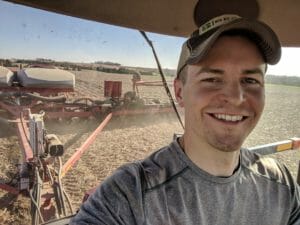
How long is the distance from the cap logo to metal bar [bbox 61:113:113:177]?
1532 mm

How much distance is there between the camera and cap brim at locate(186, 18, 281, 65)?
1104mm

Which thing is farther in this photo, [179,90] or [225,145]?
[179,90]

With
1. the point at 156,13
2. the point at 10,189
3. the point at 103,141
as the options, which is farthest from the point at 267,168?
the point at 103,141

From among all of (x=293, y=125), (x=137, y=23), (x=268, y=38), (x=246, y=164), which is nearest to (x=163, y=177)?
(x=246, y=164)

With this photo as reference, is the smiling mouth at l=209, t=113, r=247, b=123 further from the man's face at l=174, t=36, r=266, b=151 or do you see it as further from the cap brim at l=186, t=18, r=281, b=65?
the cap brim at l=186, t=18, r=281, b=65

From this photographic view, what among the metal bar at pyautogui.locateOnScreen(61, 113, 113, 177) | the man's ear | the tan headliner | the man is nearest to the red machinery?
the metal bar at pyautogui.locateOnScreen(61, 113, 113, 177)

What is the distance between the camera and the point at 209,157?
1.14 metres

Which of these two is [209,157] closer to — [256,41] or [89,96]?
[256,41]

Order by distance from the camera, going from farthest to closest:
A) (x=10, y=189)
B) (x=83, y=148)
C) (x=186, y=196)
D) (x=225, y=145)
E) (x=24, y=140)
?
(x=83, y=148) < (x=24, y=140) < (x=10, y=189) < (x=225, y=145) < (x=186, y=196)

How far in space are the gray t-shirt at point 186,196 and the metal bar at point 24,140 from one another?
1.43 meters

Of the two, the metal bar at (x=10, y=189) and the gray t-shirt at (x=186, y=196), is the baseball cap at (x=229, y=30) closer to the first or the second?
the gray t-shirt at (x=186, y=196)

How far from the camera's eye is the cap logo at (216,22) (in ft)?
3.76

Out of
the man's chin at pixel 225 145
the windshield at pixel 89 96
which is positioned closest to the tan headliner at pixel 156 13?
the windshield at pixel 89 96

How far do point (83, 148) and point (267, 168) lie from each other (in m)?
1.67
